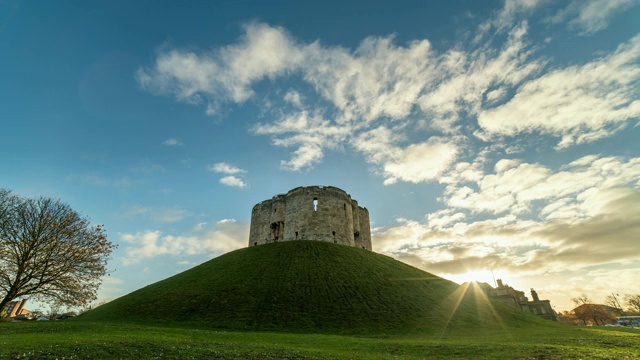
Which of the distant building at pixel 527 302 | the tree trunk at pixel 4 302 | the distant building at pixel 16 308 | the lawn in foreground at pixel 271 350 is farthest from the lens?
the distant building at pixel 527 302

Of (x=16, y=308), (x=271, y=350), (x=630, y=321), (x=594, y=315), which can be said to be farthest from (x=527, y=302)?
(x=16, y=308)

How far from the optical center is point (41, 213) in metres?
33.1

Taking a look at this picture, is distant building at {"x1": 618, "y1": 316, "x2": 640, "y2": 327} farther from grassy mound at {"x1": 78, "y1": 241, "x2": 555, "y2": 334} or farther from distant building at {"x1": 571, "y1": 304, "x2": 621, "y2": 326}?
grassy mound at {"x1": 78, "y1": 241, "x2": 555, "y2": 334}

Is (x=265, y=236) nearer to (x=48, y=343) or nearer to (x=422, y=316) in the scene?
(x=422, y=316)

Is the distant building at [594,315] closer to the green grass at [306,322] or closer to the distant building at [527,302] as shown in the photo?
the distant building at [527,302]

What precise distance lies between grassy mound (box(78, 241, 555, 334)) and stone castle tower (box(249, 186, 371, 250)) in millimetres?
7652

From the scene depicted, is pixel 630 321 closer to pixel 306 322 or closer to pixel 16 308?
pixel 306 322

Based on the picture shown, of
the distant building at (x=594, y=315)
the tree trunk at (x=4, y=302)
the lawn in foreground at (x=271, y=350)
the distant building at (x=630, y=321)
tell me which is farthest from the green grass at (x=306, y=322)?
the distant building at (x=594, y=315)

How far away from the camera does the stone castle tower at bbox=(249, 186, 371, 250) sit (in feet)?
188

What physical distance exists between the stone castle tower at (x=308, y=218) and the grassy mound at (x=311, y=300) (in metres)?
7.65

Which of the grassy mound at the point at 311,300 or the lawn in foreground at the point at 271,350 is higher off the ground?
the grassy mound at the point at 311,300

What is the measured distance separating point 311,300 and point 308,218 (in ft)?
78.8

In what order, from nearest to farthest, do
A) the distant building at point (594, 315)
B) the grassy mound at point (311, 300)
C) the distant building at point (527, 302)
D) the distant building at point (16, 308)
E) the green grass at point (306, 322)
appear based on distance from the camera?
the green grass at point (306, 322) < the grassy mound at point (311, 300) < the distant building at point (16, 308) < the distant building at point (527, 302) < the distant building at point (594, 315)

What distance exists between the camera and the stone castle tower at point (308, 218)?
5719cm
